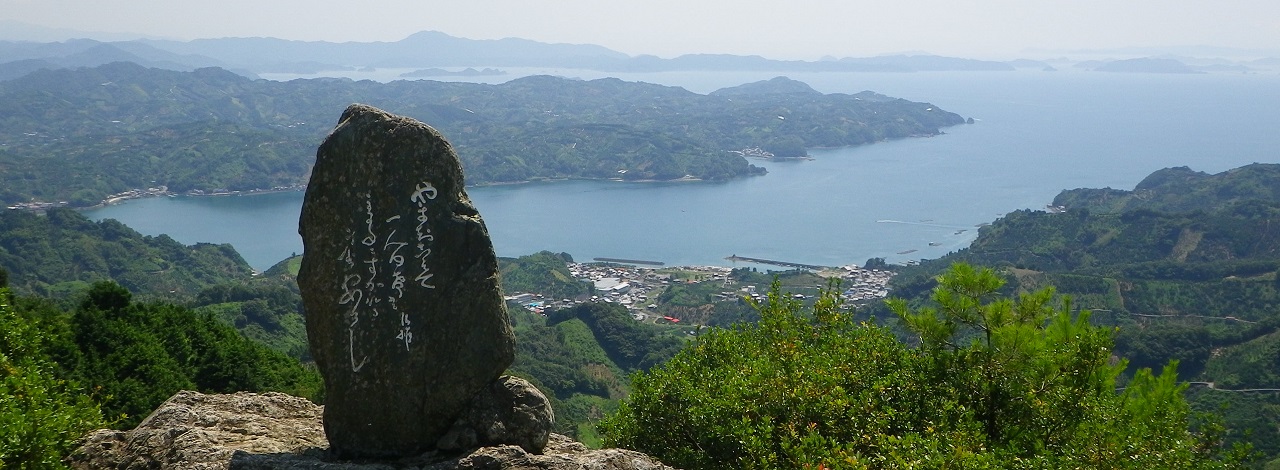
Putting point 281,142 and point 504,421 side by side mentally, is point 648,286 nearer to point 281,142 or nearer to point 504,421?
point 504,421

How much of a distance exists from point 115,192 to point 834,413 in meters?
134

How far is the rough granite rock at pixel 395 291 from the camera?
650 centimetres

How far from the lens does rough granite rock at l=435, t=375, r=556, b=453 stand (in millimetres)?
6363

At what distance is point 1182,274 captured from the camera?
2494 inches

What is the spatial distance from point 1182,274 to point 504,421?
7039 centimetres

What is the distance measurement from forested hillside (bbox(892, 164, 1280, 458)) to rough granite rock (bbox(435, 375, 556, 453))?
2845cm

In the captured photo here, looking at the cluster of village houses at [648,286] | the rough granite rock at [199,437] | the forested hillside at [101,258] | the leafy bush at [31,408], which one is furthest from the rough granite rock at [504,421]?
the forested hillside at [101,258]

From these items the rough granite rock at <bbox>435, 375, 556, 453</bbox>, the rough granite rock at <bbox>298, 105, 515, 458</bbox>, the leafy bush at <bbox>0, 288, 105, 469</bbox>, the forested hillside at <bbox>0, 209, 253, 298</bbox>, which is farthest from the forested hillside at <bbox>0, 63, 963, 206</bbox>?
the rough granite rock at <bbox>435, 375, 556, 453</bbox>

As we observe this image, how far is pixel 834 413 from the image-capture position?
21.9 ft

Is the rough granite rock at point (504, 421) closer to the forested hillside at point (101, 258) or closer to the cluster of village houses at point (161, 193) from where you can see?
the forested hillside at point (101, 258)

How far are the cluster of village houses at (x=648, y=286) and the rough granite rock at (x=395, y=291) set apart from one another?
60.5 m

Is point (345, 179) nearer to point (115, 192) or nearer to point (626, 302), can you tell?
point (626, 302)

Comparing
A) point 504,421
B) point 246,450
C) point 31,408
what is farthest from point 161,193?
point 504,421

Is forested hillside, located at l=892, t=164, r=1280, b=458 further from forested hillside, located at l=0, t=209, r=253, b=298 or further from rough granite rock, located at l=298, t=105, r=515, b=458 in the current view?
forested hillside, located at l=0, t=209, r=253, b=298
